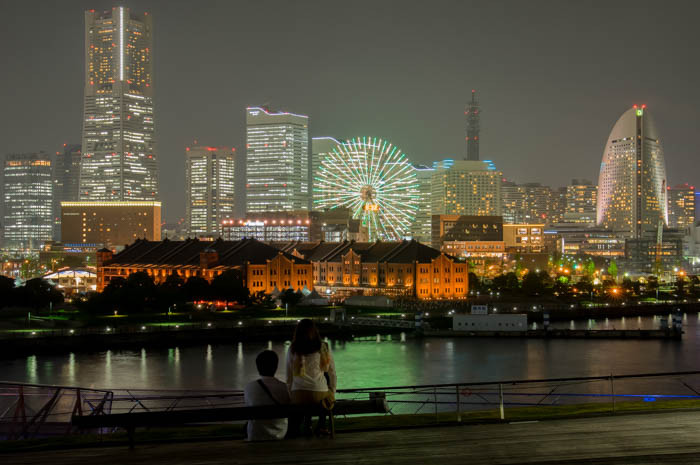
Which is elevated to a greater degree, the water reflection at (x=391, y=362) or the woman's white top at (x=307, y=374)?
the woman's white top at (x=307, y=374)

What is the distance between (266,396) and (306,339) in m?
0.84

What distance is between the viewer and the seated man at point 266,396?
943 centimetres

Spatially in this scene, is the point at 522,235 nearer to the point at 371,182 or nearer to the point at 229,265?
the point at 371,182

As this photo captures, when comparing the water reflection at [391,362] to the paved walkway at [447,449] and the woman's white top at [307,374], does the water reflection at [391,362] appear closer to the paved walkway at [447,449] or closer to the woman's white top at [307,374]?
the paved walkway at [447,449]

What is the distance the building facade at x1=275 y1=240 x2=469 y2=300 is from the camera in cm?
9119

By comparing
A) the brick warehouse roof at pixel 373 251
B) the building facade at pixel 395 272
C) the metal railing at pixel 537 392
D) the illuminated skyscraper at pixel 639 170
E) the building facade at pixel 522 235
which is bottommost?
the metal railing at pixel 537 392

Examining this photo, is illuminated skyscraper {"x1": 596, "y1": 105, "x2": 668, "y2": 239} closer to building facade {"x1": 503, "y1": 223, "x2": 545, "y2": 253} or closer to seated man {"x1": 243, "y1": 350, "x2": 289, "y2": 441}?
building facade {"x1": 503, "y1": 223, "x2": 545, "y2": 253}

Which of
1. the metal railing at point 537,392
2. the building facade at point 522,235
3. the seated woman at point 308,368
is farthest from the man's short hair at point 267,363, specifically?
the building facade at point 522,235

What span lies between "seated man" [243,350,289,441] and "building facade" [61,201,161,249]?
181m

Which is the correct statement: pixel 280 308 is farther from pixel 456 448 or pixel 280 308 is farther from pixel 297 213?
pixel 297 213

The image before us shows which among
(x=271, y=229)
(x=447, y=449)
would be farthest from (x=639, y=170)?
(x=447, y=449)

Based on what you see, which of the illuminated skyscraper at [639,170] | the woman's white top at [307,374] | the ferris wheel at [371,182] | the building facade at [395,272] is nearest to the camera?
the woman's white top at [307,374]

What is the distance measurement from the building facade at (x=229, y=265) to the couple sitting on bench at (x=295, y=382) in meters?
71.5

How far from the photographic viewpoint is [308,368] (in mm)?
9523
